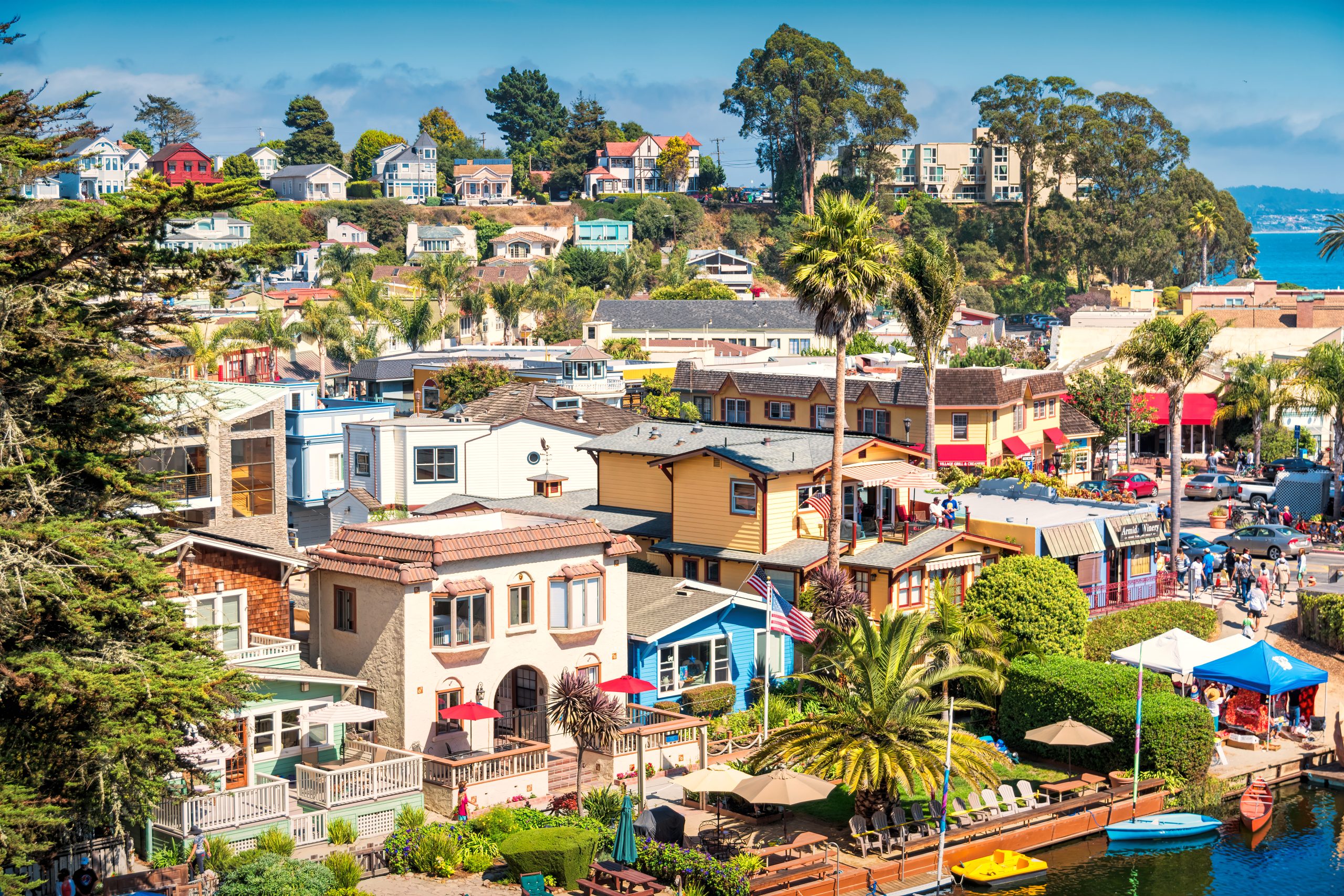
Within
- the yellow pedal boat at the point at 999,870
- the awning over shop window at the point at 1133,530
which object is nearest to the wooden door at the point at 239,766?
the yellow pedal boat at the point at 999,870

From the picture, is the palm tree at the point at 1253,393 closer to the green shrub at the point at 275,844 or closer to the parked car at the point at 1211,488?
the parked car at the point at 1211,488

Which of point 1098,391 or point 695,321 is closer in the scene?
point 1098,391

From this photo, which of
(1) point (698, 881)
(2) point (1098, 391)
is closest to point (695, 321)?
(2) point (1098, 391)

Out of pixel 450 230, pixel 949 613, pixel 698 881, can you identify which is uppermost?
pixel 450 230

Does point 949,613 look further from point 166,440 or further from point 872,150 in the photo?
point 872,150

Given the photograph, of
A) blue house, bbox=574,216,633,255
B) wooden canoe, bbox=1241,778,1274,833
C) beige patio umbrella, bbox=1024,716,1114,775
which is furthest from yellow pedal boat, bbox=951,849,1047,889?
blue house, bbox=574,216,633,255

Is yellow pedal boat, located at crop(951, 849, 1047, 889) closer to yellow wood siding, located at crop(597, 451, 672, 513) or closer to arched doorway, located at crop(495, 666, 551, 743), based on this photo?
arched doorway, located at crop(495, 666, 551, 743)
